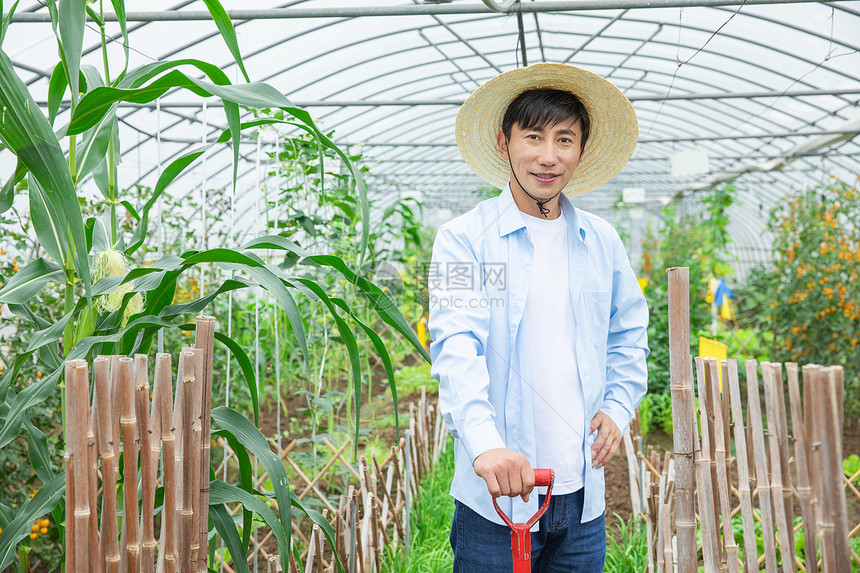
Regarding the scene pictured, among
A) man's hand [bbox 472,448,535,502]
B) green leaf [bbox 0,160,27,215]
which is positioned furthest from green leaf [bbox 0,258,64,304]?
man's hand [bbox 472,448,535,502]

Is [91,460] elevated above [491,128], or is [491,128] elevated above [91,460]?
[491,128]

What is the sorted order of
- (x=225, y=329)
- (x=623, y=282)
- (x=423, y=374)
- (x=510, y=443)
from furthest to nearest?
Answer: (x=423, y=374) → (x=225, y=329) → (x=623, y=282) → (x=510, y=443)

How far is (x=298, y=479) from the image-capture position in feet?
9.50

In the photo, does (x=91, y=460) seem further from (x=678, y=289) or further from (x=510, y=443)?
Result: (x=678, y=289)

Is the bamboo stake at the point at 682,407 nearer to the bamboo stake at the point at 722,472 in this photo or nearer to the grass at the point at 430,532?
the bamboo stake at the point at 722,472

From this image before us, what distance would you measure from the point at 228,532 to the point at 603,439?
2.31ft

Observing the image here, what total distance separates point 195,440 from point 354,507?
697 mm

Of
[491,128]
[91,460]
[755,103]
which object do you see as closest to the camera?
[91,460]

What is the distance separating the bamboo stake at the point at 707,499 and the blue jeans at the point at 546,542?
0.88 ft

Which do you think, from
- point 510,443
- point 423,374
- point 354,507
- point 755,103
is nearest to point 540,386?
point 510,443

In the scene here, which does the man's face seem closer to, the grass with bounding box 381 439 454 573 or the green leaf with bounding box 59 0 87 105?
the green leaf with bounding box 59 0 87 105

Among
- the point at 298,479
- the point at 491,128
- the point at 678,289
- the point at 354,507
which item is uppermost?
the point at 491,128

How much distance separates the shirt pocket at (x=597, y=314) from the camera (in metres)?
1.22

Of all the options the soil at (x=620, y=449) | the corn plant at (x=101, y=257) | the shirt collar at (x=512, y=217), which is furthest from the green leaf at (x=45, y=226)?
the soil at (x=620, y=449)
